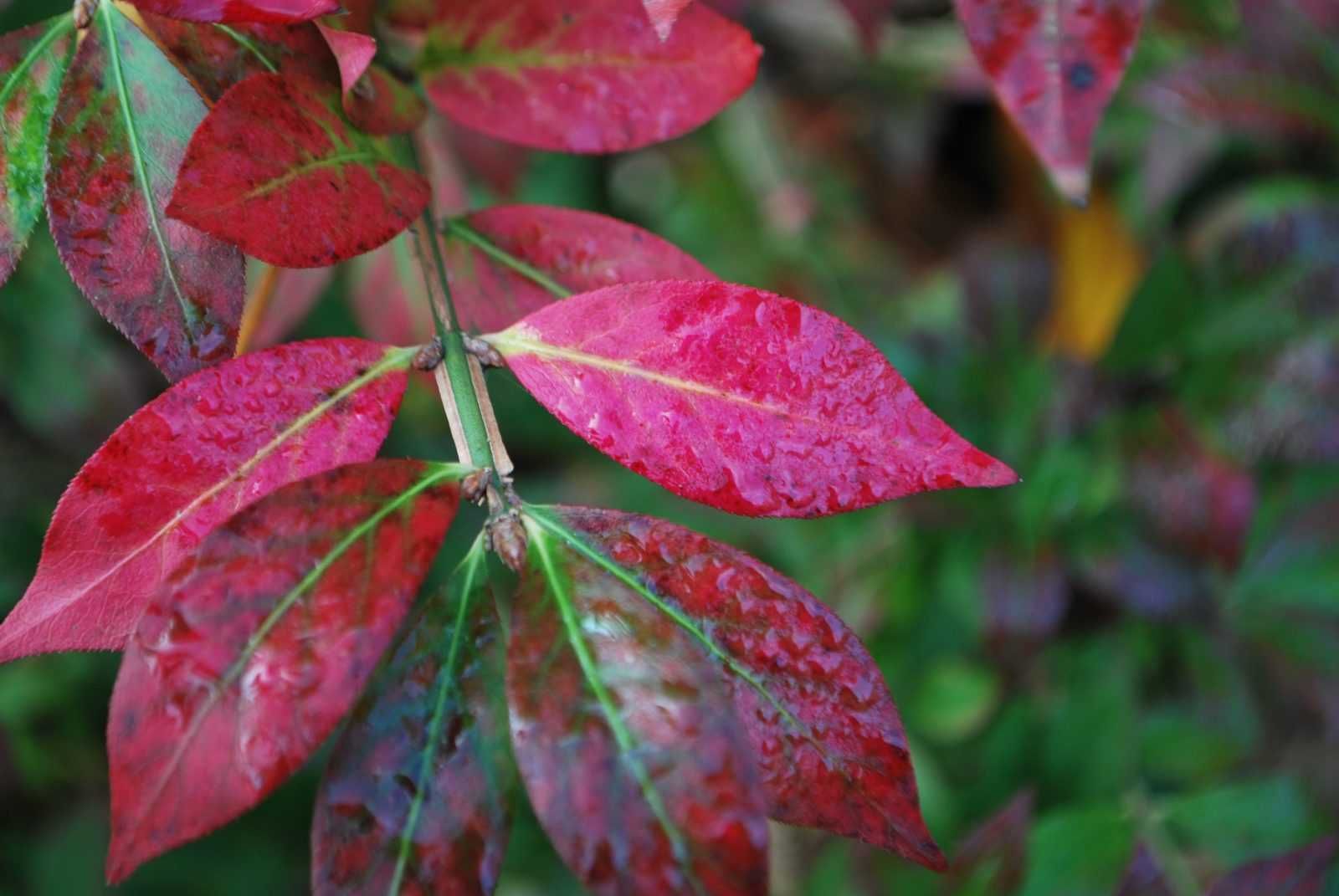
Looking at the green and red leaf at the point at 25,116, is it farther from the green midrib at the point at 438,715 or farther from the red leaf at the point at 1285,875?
the red leaf at the point at 1285,875

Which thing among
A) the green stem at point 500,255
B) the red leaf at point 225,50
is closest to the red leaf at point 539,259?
the green stem at point 500,255

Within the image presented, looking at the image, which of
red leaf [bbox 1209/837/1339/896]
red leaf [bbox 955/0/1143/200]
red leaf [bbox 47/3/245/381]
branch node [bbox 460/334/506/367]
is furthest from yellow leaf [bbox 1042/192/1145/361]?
red leaf [bbox 47/3/245/381]

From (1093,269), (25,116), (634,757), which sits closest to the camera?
(634,757)

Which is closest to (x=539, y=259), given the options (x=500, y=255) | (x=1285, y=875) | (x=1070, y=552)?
(x=500, y=255)

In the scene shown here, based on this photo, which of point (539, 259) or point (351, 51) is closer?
point (351, 51)

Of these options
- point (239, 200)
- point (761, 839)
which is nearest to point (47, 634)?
point (239, 200)

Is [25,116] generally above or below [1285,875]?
above

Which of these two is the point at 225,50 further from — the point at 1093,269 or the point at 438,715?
the point at 1093,269
